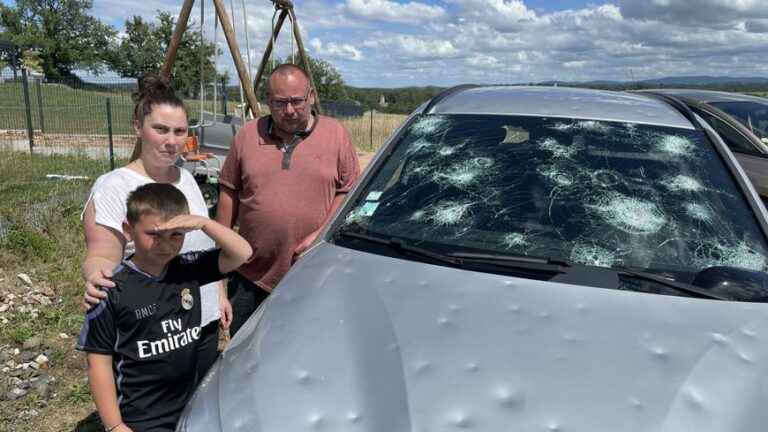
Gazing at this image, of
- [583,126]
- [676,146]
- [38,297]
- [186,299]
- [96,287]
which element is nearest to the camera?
[96,287]

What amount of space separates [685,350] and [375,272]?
94cm

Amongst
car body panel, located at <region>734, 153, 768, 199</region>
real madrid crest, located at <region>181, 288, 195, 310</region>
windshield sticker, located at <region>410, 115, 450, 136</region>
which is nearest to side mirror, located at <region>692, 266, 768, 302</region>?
windshield sticker, located at <region>410, 115, 450, 136</region>

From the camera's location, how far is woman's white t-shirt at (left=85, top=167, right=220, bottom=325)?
80.1 inches

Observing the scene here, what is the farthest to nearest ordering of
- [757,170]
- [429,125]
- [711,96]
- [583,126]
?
[711,96] → [757,170] → [429,125] → [583,126]

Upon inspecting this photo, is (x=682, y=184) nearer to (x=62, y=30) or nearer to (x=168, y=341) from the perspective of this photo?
(x=168, y=341)

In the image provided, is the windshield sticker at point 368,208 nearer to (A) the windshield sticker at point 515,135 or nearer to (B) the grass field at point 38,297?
(A) the windshield sticker at point 515,135

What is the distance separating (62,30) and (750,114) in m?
67.5

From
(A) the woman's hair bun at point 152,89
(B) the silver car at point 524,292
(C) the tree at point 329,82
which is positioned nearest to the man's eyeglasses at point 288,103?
(B) the silver car at point 524,292

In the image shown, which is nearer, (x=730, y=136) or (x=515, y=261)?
(x=515, y=261)

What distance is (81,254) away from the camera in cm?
532

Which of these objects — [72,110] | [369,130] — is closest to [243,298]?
[72,110]

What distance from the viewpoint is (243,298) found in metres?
2.98

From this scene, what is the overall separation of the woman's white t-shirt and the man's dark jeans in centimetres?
60

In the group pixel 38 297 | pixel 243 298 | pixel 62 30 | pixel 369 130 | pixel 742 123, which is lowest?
pixel 38 297
